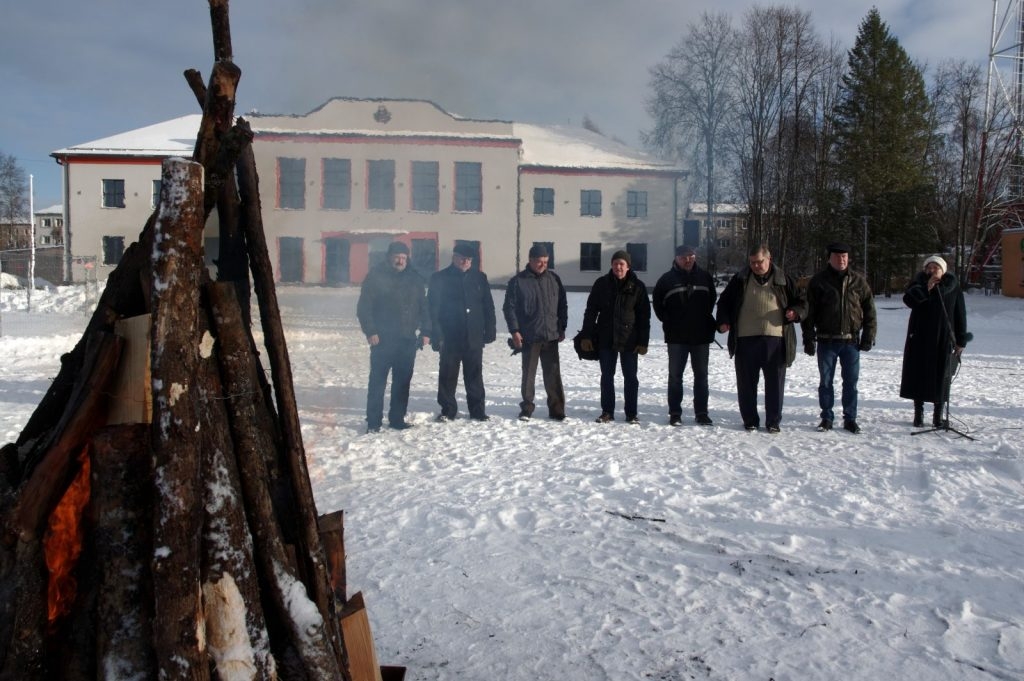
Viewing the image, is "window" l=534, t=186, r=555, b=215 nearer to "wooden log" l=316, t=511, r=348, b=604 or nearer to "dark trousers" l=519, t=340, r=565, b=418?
"dark trousers" l=519, t=340, r=565, b=418

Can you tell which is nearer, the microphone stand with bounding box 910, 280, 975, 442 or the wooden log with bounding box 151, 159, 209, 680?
the wooden log with bounding box 151, 159, 209, 680

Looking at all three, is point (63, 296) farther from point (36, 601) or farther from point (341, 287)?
point (36, 601)

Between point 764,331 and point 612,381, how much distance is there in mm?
1614

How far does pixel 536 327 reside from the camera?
7.84 m

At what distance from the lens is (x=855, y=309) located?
724 cm

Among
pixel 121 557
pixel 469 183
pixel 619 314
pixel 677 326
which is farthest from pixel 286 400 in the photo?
pixel 469 183

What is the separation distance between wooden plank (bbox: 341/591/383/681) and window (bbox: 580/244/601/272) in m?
34.6

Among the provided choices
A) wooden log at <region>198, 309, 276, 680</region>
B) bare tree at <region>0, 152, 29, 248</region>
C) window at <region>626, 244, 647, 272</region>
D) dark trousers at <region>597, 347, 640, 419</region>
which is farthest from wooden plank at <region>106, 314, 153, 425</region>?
bare tree at <region>0, 152, 29, 248</region>

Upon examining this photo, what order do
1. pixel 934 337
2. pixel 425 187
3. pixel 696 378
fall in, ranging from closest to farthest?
pixel 934 337 < pixel 696 378 < pixel 425 187

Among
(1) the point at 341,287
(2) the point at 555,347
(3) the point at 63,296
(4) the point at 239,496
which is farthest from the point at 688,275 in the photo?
(3) the point at 63,296

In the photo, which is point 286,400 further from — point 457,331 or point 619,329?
point 619,329

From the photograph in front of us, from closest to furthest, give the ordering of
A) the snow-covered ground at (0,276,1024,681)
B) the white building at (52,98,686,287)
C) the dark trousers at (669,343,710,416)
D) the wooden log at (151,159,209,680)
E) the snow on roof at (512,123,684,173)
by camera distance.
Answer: the wooden log at (151,159,209,680) → the snow-covered ground at (0,276,1024,681) → the white building at (52,98,686,287) → the dark trousers at (669,343,710,416) → the snow on roof at (512,123,684,173)

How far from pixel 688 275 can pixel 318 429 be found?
420cm

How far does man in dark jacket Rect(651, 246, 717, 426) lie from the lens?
7.54 meters
